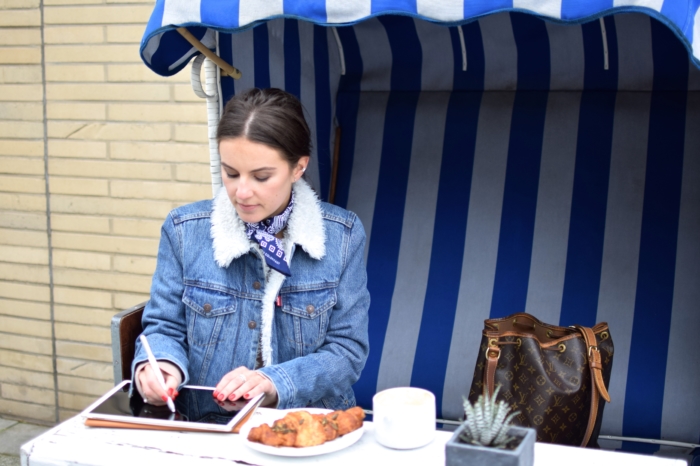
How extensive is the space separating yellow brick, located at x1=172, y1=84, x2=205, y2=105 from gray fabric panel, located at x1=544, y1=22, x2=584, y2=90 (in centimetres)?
156

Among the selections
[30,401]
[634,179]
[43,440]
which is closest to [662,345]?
[634,179]

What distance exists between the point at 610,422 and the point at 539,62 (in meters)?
1.35

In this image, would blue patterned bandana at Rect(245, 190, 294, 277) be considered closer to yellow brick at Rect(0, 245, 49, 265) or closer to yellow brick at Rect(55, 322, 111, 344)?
yellow brick at Rect(55, 322, 111, 344)

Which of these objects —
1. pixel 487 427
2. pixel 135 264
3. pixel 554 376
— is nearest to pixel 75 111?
pixel 135 264

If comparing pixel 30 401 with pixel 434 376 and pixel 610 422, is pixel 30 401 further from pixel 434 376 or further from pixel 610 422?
pixel 610 422

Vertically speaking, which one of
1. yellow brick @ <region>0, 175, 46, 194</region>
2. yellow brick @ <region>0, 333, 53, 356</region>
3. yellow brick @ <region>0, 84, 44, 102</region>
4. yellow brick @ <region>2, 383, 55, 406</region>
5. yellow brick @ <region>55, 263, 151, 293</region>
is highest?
yellow brick @ <region>0, 84, 44, 102</region>

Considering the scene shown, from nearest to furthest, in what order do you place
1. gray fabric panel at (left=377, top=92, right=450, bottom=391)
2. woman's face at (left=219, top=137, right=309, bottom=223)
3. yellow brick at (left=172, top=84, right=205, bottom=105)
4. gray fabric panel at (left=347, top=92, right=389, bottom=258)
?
woman's face at (left=219, top=137, right=309, bottom=223) < gray fabric panel at (left=377, top=92, right=450, bottom=391) < gray fabric panel at (left=347, top=92, right=389, bottom=258) < yellow brick at (left=172, top=84, right=205, bottom=105)

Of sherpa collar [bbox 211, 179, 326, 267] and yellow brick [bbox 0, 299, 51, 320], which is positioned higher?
sherpa collar [bbox 211, 179, 326, 267]

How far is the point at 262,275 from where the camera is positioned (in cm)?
202

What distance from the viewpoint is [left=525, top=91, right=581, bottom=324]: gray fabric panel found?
292cm

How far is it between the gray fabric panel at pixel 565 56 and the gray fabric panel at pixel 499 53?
0.14 m

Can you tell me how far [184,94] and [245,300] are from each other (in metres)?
1.78

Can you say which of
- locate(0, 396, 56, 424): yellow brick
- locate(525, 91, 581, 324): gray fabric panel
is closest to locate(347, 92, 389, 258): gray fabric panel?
locate(525, 91, 581, 324): gray fabric panel

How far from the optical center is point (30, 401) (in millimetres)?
4000
